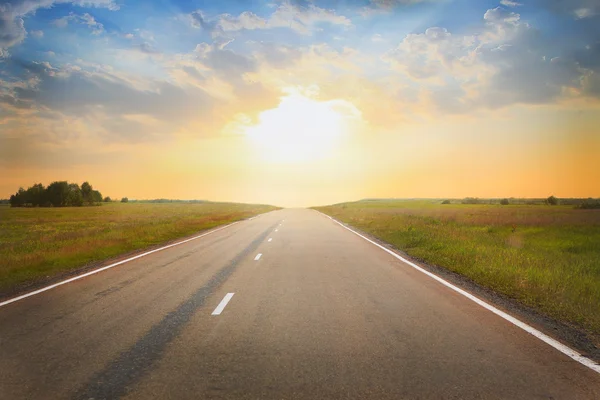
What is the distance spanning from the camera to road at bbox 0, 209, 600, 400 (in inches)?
153

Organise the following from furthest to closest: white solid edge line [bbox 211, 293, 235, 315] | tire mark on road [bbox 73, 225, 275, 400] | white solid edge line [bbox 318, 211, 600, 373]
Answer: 1. white solid edge line [bbox 211, 293, 235, 315]
2. white solid edge line [bbox 318, 211, 600, 373]
3. tire mark on road [bbox 73, 225, 275, 400]

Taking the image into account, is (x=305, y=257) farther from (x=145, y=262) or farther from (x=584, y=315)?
(x=584, y=315)

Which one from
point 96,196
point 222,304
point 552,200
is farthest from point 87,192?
point 222,304

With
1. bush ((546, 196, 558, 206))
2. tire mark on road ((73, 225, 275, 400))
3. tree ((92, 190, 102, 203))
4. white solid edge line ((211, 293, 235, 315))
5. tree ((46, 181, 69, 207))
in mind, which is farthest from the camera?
tree ((92, 190, 102, 203))

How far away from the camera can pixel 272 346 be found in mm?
5051

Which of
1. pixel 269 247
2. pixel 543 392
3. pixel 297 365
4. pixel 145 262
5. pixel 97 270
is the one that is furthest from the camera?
pixel 269 247

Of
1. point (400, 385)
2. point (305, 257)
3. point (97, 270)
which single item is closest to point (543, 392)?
point (400, 385)

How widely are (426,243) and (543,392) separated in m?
14.7

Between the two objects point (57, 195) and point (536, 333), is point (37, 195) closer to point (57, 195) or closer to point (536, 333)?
point (57, 195)

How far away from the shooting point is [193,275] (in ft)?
34.4

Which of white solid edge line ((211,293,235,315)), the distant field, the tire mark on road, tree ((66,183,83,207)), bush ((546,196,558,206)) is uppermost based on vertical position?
tree ((66,183,83,207))

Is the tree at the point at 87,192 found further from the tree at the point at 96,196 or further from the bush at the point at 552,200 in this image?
the bush at the point at 552,200

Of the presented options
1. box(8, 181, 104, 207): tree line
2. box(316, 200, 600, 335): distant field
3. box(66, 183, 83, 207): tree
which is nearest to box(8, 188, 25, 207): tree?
box(8, 181, 104, 207): tree line

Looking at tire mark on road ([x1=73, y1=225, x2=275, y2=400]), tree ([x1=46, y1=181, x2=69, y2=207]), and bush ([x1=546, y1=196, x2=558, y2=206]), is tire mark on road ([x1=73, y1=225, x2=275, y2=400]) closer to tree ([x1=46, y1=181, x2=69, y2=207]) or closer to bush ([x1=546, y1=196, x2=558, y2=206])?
bush ([x1=546, y1=196, x2=558, y2=206])
